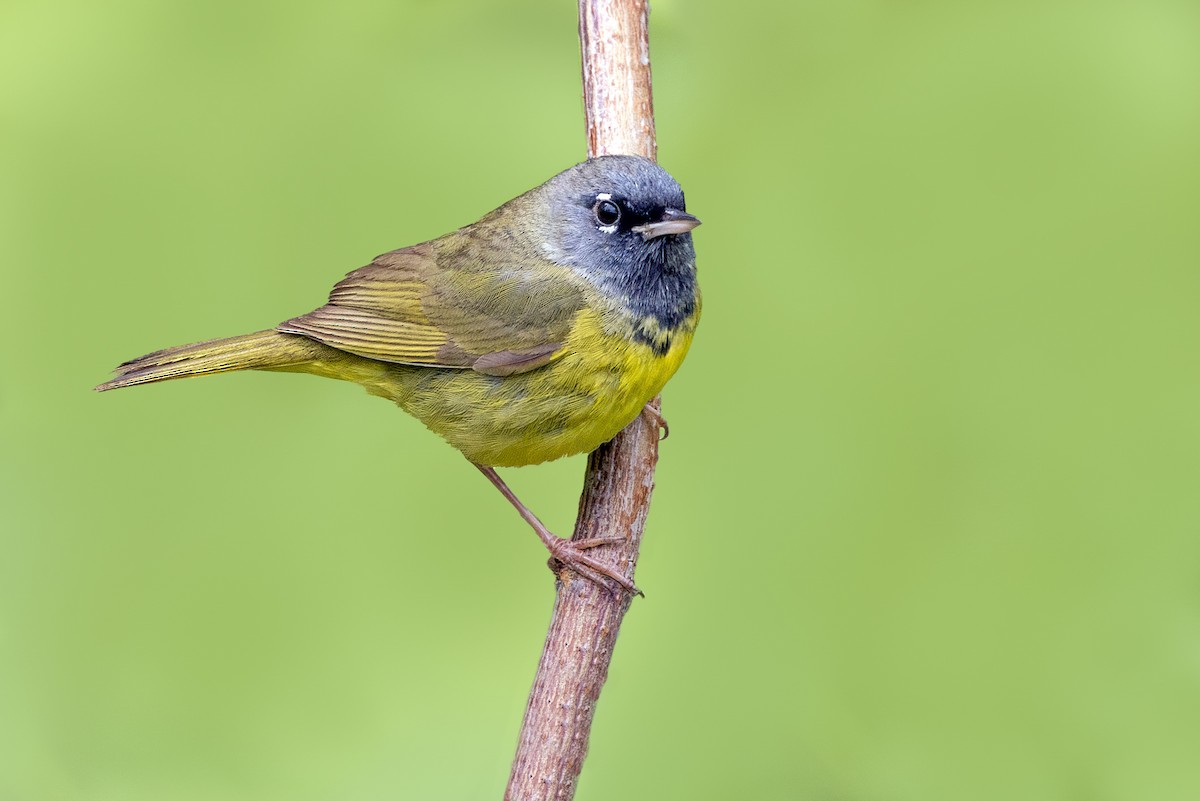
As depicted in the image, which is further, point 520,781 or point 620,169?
point 620,169

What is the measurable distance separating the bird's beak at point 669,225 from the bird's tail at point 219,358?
91 centimetres

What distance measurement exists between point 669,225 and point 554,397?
49cm

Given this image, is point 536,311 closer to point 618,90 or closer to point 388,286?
point 388,286

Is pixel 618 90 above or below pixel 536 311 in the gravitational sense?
above

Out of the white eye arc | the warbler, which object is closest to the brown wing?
the warbler

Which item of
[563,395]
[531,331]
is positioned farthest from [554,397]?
[531,331]

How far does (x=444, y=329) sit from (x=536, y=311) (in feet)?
0.88

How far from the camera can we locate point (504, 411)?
111 inches

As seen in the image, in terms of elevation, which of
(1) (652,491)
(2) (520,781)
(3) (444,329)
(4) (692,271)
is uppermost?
Answer: (4) (692,271)

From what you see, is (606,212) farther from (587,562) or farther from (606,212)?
(587,562)

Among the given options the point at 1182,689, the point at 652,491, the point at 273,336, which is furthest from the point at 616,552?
the point at 1182,689

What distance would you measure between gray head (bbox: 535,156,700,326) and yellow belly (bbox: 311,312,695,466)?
10 cm

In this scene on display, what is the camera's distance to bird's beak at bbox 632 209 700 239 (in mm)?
2686

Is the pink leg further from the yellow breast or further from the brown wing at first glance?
the brown wing
